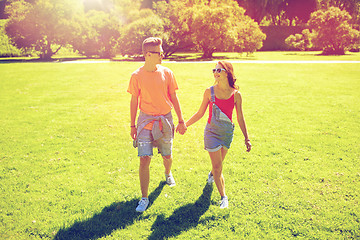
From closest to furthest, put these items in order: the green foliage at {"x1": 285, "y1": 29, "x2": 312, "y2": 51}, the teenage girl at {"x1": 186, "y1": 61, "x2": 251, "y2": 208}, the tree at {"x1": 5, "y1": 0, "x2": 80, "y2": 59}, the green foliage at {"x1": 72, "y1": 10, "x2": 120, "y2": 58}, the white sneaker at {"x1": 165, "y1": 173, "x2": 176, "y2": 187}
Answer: the teenage girl at {"x1": 186, "y1": 61, "x2": 251, "y2": 208} < the white sneaker at {"x1": 165, "y1": 173, "x2": 176, "y2": 187} < the tree at {"x1": 5, "y1": 0, "x2": 80, "y2": 59} < the green foliage at {"x1": 72, "y1": 10, "x2": 120, "y2": 58} < the green foliage at {"x1": 285, "y1": 29, "x2": 312, "y2": 51}

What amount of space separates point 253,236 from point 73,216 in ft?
8.82

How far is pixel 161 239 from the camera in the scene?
10.7 feet

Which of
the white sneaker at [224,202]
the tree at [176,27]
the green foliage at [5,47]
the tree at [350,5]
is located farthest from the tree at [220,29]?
the green foliage at [5,47]

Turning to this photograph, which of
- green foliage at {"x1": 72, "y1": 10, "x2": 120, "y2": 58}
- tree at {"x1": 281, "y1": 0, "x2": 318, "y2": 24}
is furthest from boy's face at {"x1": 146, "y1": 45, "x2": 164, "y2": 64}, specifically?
tree at {"x1": 281, "y1": 0, "x2": 318, "y2": 24}

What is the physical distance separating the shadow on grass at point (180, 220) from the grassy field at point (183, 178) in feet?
0.05

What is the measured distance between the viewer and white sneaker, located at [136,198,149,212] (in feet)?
12.3

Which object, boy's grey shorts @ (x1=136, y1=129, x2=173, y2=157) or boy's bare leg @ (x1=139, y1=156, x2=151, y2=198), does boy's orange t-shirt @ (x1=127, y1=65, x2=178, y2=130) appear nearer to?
boy's grey shorts @ (x1=136, y1=129, x2=173, y2=157)

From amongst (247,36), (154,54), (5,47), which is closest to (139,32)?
(247,36)

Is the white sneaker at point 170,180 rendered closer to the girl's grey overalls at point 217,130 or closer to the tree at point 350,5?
the girl's grey overalls at point 217,130

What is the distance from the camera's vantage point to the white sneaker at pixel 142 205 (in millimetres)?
3756

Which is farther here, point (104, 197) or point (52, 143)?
point (52, 143)

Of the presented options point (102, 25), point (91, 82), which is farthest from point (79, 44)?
point (91, 82)

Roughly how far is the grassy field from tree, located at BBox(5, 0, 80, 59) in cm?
2334

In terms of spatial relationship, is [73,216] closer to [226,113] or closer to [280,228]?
[226,113]
